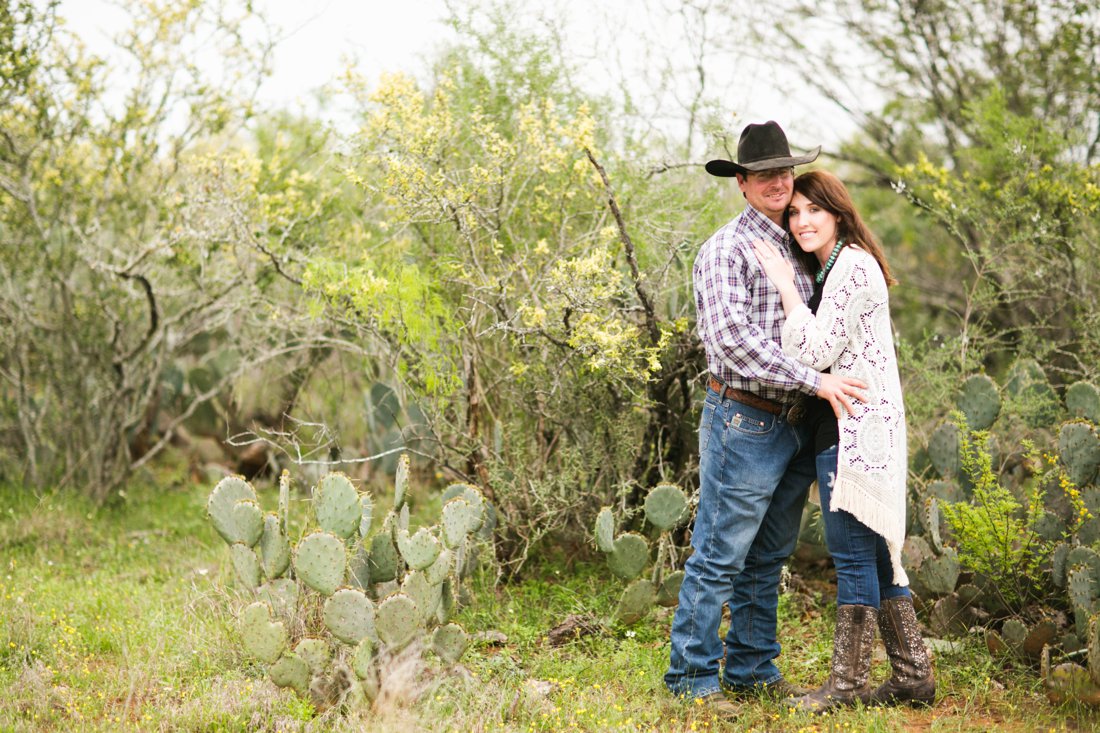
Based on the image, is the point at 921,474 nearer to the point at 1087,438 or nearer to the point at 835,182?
the point at 1087,438

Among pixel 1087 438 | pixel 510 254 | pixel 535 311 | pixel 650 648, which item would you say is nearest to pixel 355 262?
pixel 510 254

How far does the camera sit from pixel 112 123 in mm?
6359

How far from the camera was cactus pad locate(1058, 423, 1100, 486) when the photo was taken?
3.99 metres

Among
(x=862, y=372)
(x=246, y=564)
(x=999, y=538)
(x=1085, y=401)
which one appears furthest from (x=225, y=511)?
(x=1085, y=401)

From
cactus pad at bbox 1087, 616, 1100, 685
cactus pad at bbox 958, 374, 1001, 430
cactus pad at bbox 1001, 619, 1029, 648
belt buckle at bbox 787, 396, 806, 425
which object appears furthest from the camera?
cactus pad at bbox 958, 374, 1001, 430

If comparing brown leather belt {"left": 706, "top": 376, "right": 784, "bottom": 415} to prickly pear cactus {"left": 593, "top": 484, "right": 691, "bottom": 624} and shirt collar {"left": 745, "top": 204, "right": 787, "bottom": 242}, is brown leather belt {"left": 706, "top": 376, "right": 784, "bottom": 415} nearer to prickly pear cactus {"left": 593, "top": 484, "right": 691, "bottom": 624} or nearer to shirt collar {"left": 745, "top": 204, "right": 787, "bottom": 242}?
shirt collar {"left": 745, "top": 204, "right": 787, "bottom": 242}

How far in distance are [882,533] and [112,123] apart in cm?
539

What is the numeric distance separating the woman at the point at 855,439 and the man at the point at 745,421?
0.08 m

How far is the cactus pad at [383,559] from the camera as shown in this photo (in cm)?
366

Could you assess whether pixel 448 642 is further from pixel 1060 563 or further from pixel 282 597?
pixel 1060 563

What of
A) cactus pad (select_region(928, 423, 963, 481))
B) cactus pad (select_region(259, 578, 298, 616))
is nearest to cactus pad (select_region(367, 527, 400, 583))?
cactus pad (select_region(259, 578, 298, 616))

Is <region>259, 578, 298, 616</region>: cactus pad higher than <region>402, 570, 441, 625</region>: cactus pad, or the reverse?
<region>402, 570, 441, 625</region>: cactus pad

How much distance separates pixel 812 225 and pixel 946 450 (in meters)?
1.58

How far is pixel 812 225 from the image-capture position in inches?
135
